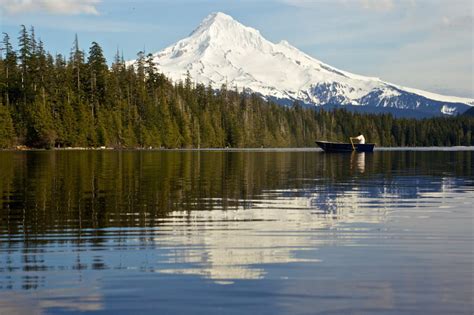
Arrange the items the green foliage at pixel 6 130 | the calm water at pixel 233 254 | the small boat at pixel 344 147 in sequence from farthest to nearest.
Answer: the small boat at pixel 344 147
the green foliage at pixel 6 130
the calm water at pixel 233 254

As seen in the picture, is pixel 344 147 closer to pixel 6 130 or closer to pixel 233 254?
pixel 6 130

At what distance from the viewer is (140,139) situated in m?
184

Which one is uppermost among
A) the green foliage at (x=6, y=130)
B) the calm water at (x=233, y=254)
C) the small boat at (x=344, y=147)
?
the green foliage at (x=6, y=130)

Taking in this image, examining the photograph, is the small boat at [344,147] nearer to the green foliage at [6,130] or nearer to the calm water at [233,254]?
the green foliage at [6,130]

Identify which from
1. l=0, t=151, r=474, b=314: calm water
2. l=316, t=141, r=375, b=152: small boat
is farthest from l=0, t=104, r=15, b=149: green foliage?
l=0, t=151, r=474, b=314: calm water

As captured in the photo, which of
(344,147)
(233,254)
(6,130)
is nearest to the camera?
(233,254)

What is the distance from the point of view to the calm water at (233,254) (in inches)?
537

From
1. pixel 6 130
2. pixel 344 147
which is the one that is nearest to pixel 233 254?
pixel 6 130

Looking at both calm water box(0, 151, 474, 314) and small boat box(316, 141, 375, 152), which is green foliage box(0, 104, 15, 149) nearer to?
small boat box(316, 141, 375, 152)

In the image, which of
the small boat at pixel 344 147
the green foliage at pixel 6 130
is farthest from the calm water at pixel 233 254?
the small boat at pixel 344 147

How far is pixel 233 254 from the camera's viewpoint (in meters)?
18.4

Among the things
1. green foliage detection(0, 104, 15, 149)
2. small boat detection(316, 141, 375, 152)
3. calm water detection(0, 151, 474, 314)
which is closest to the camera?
calm water detection(0, 151, 474, 314)


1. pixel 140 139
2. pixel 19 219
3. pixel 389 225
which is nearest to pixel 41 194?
pixel 19 219

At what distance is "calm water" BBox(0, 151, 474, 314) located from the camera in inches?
537
